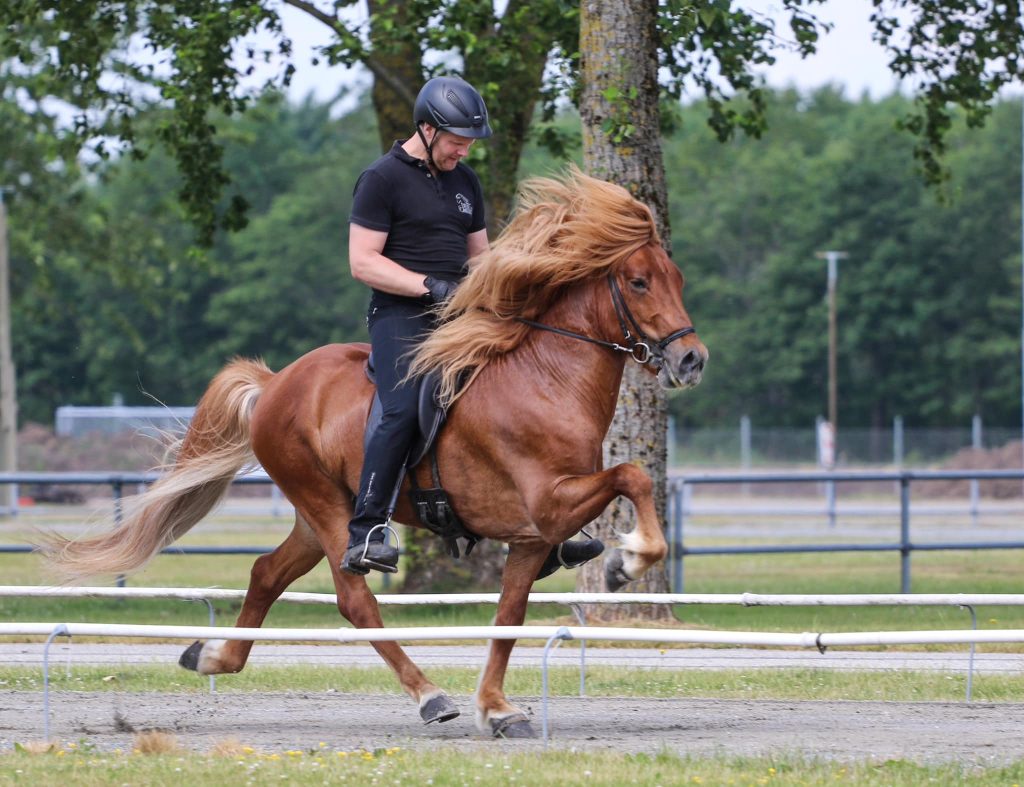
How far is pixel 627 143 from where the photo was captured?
498 inches

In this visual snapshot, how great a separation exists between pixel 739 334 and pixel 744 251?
26.4 ft

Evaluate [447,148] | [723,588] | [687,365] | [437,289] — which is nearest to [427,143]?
[447,148]

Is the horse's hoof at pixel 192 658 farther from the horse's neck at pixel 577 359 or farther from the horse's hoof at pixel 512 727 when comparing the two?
the horse's neck at pixel 577 359

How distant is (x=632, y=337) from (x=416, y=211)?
1264 mm

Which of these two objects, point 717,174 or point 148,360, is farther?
point 717,174

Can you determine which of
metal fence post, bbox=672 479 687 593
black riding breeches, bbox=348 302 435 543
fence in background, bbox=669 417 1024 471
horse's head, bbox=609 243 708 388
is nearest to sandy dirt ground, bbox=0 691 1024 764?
black riding breeches, bbox=348 302 435 543

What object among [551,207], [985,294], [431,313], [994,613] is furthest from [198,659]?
[985,294]

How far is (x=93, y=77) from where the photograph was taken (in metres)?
17.3

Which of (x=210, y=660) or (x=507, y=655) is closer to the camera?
(x=507, y=655)

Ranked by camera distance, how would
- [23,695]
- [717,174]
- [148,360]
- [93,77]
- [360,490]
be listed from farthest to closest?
[717,174]
[148,360]
[93,77]
[23,695]
[360,490]

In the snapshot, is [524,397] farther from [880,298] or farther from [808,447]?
[880,298]

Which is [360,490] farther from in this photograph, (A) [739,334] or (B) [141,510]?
(A) [739,334]

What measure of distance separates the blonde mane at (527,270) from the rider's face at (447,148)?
42 centimetres

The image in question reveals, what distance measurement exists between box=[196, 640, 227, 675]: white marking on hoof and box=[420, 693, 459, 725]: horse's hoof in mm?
1339
